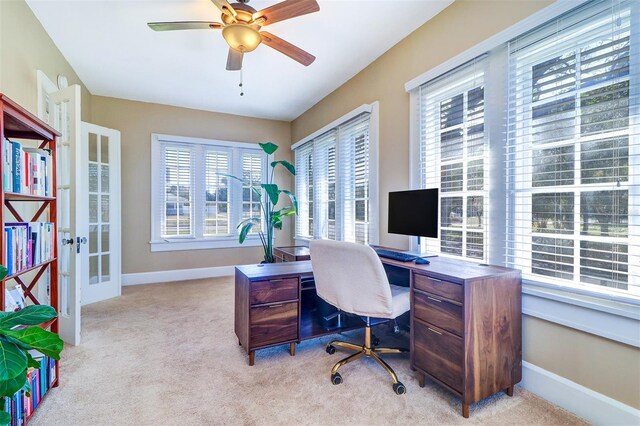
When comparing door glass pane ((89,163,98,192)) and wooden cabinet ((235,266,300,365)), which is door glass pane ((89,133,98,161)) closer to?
door glass pane ((89,163,98,192))

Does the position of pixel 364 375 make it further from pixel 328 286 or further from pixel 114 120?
pixel 114 120

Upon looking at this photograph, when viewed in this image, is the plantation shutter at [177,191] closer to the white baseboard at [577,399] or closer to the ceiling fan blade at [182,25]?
the ceiling fan blade at [182,25]

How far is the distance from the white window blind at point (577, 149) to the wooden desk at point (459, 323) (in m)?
0.31

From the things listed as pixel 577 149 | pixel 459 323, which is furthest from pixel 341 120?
pixel 459 323

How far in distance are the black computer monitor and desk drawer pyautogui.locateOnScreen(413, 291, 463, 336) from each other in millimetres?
503

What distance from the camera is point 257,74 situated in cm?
358

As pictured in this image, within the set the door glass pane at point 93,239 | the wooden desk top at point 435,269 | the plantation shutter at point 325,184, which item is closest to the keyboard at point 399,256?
the wooden desk top at point 435,269

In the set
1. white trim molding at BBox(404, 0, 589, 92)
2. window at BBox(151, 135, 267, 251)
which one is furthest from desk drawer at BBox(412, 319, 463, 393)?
window at BBox(151, 135, 267, 251)

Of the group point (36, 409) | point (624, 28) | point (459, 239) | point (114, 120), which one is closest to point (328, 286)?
point (459, 239)

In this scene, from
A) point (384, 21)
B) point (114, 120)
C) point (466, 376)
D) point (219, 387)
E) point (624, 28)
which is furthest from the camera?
point (114, 120)

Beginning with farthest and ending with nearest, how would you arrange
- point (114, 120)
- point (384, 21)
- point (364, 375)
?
point (114, 120)
point (384, 21)
point (364, 375)

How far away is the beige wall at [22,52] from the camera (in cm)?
208

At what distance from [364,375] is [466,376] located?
0.73 meters

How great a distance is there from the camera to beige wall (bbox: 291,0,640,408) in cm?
150
